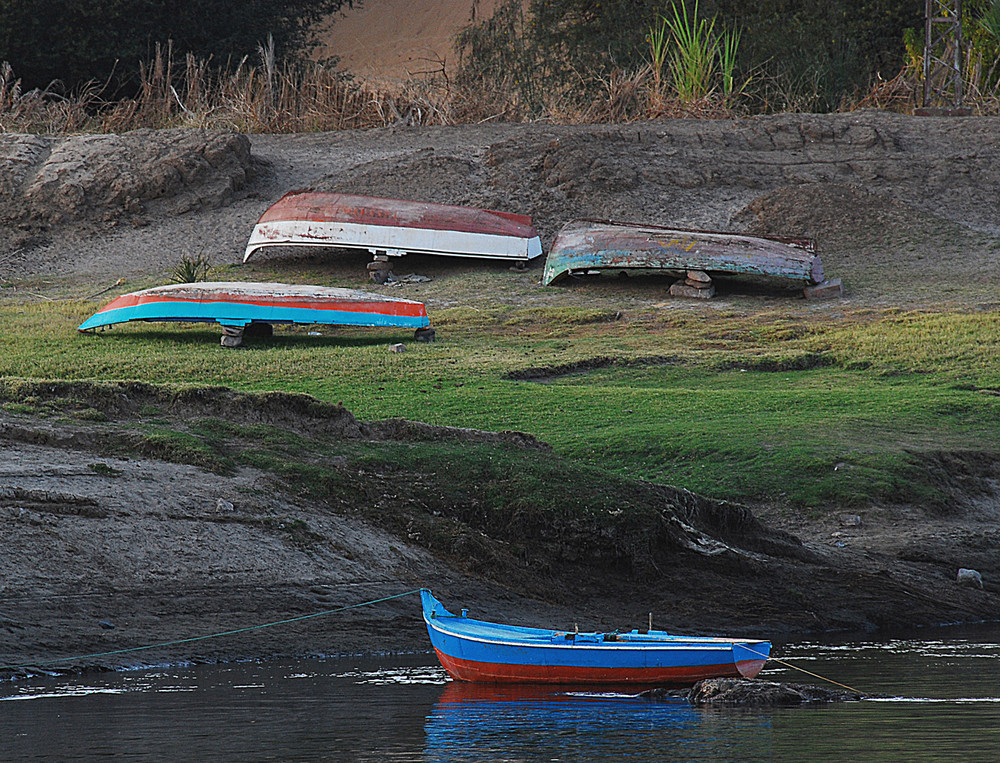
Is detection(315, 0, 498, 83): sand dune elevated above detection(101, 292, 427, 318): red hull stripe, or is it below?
above

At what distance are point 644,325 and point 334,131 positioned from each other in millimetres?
13000

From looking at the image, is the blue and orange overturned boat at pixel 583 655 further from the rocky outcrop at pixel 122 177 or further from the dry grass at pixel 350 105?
the dry grass at pixel 350 105

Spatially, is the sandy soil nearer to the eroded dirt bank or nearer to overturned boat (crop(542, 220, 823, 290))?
the eroded dirt bank

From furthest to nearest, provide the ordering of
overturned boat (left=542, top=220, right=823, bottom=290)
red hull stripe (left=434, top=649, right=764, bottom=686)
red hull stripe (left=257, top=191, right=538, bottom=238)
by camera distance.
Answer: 1. red hull stripe (left=257, top=191, right=538, bottom=238)
2. overturned boat (left=542, top=220, right=823, bottom=290)
3. red hull stripe (left=434, top=649, right=764, bottom=686)

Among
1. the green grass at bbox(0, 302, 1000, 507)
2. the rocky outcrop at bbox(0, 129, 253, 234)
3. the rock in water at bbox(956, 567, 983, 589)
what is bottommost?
the rock in water at bbox(956, 567, 983, 589)

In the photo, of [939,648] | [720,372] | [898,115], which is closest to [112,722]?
[939,648]

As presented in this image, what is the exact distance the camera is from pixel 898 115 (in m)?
31.3

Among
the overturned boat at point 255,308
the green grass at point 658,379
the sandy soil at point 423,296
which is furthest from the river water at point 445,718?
the overturned boat at point 255,308

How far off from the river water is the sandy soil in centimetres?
78

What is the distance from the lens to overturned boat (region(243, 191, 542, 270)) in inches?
1030

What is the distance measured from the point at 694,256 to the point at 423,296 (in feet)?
16.0

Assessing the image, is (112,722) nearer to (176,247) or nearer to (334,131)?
(176,247)

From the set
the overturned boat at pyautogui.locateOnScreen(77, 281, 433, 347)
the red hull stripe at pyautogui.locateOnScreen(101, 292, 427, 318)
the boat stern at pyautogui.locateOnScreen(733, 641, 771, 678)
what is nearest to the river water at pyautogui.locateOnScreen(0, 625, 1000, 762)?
the boat stern at pyautogui.locateOnScreen(733, 641, 771, 678)

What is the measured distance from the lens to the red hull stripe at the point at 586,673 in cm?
906
